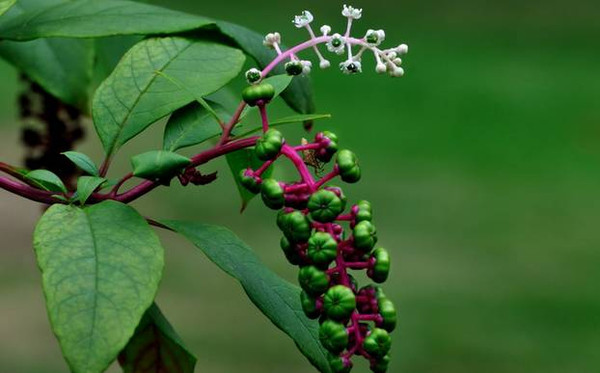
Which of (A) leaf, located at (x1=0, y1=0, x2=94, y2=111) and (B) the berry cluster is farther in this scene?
(A) leaf, located at (x1=0, y1=0, x2=94, y2=111)

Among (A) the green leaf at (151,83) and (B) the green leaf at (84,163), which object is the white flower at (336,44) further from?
(B) the green leaf at (84,163)

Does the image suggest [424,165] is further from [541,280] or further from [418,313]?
[418,313]

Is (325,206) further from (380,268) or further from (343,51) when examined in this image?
(343,51)

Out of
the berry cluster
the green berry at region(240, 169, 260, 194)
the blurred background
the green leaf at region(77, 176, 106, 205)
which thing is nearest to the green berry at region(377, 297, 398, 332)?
the berry cluster

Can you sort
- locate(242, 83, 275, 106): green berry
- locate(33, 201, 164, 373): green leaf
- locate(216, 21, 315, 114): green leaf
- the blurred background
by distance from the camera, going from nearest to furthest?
locate(33, 201, 164, 373): green leaf → locate(242, 83, 275, 106): green berry → locate(216, 21, 315, 114): green leaf → the blurred background

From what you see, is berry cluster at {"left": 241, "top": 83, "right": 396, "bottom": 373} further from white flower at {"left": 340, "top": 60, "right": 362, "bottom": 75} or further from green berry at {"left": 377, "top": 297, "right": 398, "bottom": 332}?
white flower at {"left": 340, "top": 60, "right": 362, "bottom": 75}

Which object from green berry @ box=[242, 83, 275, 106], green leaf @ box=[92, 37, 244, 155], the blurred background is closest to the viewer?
green berry @ box=[242, 83, 275, 106]

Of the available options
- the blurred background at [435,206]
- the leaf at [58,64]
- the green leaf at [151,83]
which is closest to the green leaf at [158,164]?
the green leaf at [151,83]

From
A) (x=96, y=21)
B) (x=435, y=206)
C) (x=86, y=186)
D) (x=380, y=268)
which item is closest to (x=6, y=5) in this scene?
(x=96, y=21)
